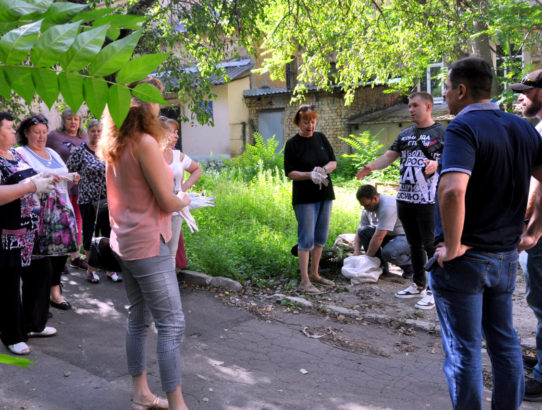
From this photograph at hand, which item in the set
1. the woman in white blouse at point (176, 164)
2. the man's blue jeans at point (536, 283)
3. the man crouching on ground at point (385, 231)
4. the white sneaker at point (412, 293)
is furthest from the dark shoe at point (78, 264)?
the man's blue jeans at point (536, 283)

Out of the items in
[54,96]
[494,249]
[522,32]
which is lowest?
[494,249]

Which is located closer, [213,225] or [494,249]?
[494,249]

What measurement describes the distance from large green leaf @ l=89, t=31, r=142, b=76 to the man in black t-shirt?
15.8 ft

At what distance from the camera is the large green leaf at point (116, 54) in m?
0.97

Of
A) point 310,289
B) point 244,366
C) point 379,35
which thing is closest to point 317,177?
point 310,289

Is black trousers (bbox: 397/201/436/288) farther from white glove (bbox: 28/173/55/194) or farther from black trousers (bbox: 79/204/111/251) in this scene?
white glove (bbox: 28/173/55/194)

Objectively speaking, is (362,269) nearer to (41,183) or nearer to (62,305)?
(62,305)

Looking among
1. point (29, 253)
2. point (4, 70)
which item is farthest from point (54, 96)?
point (29, 253)

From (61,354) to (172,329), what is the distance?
1836mm

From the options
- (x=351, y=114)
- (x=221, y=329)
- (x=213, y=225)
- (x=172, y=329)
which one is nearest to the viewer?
(x=172, y=329)

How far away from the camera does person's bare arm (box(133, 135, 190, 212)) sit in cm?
301

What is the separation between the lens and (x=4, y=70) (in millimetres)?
987

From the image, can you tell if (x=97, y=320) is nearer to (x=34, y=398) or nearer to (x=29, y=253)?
(x=29, y=253)

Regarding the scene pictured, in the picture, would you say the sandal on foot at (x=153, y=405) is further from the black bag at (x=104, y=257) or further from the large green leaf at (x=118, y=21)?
the large green leaf at (x=118, y=21)
